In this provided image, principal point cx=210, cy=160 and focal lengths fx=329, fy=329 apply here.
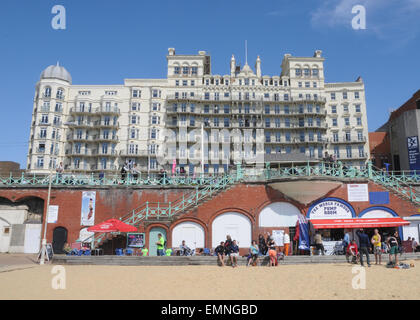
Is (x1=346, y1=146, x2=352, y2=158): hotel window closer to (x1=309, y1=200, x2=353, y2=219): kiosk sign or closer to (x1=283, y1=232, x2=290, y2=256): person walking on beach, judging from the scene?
(x1=309, y1=200, x2=353, y2=219): kiosk sign

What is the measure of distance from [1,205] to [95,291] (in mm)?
19985

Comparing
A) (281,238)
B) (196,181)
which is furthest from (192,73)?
(281,238)

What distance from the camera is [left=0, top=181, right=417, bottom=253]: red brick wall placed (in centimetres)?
2333

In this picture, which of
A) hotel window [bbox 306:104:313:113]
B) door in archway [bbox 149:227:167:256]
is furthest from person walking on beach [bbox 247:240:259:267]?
hotel window [bbox 306:104:313:113]

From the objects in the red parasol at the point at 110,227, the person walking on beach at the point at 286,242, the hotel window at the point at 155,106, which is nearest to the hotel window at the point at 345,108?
the hotel window at the point at 155,106

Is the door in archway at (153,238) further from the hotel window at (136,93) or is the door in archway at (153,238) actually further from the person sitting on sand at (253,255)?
the hotel window at (136,93)

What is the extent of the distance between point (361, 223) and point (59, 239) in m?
22.1

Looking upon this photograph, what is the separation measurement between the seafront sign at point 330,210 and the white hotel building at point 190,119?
33.1 m

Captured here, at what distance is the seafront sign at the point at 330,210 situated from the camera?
78.1ft

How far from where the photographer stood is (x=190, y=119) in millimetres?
57938

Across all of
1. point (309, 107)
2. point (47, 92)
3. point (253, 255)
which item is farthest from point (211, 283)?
point (47, 92)

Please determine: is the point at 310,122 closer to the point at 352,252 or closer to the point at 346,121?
the point at 346,121

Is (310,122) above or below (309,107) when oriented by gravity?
below

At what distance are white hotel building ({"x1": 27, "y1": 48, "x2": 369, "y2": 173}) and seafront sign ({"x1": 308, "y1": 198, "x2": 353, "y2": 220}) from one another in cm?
3306
